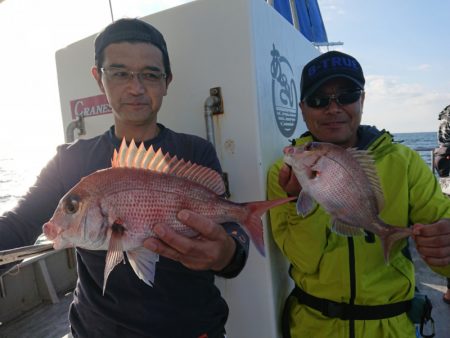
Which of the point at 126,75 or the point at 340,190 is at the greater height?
the point at 126,75

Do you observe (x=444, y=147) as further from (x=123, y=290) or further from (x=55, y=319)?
(x=55, y=319)

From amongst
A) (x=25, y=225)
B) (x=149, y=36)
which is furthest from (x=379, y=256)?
(x=25, y=225)

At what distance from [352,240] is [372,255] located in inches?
5.7

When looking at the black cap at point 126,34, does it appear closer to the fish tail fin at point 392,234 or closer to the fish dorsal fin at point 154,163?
the fish dorsal fin at point 154,163

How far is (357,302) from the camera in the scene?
6.17 ft

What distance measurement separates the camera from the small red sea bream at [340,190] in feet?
4.77

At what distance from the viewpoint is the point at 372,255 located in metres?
1.87

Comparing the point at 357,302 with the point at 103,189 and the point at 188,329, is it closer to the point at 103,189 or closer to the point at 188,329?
the point at 188,329

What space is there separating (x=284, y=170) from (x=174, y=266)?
0.77 m

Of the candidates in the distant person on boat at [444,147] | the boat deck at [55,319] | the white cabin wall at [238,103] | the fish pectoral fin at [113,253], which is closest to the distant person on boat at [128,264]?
the fish pectoral fin at [113,253]

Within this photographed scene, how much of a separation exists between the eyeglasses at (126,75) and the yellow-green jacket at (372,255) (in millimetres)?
1119

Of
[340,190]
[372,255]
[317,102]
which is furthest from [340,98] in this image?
[372,255]

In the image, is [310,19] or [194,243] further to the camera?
[310,19]

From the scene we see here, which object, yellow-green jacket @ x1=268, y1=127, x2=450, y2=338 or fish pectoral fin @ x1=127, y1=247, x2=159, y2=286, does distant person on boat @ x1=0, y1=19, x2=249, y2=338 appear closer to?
fish pectoral fin @ x1=127, y1=247, x2=159, y2=286
